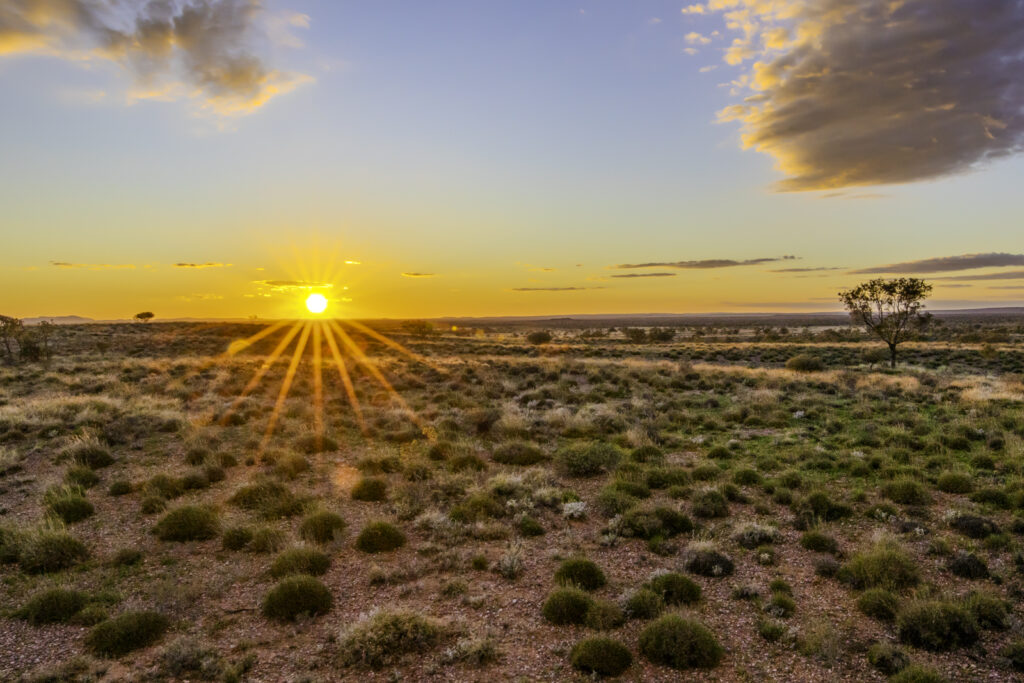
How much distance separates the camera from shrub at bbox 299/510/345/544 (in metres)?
11.9

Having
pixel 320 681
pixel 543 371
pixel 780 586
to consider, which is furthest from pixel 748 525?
pixel 543 371

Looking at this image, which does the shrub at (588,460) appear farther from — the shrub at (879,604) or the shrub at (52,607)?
the shrub at (52,607)

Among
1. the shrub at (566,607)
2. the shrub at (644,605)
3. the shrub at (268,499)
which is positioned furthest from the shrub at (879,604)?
the shrub at (268,499)

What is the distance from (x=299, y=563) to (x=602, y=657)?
623cm

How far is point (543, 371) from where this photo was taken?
121ft

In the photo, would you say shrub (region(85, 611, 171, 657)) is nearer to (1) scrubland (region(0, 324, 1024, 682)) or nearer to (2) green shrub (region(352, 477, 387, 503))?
(1) scrubland (region(0, 324, 1024, 682))

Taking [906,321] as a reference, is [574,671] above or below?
below

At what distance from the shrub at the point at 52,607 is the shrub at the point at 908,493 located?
1746cm

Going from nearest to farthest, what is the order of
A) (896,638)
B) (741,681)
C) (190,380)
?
(741,681) → (896,638) → (190,380)

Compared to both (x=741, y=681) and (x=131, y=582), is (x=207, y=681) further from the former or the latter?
(x=741, y=681)

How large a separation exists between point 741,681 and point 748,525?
4.96m

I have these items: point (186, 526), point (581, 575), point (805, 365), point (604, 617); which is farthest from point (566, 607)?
point (805, 365)

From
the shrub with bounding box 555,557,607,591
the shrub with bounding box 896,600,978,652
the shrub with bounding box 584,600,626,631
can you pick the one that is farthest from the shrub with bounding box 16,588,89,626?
the shrub with bounding box 896,600,978,652

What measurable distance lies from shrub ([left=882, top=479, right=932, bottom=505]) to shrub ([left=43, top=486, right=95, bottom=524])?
19925mm
